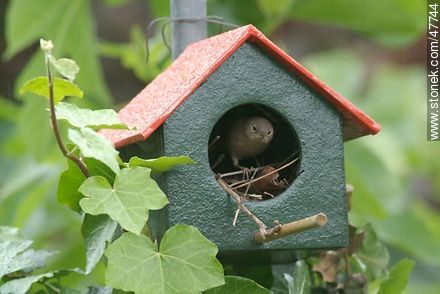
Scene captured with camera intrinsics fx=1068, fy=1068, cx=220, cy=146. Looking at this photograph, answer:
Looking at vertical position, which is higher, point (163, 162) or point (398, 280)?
point (163, 162)

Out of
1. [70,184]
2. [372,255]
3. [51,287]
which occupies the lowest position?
[372,255]

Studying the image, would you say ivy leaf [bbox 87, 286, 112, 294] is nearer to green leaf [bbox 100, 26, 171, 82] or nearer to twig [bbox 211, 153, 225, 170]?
twig [bbox 211, 153, 225, 170]

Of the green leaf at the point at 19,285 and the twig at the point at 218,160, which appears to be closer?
the green leaf at the point at 19,285

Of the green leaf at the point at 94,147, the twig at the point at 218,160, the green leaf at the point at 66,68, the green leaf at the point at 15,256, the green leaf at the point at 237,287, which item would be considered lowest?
the twig at the point at 218,160

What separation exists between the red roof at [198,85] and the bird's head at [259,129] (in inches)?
5.8

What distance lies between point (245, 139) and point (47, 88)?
503 millimetres

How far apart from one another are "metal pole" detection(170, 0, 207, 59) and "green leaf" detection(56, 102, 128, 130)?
586 millimetres

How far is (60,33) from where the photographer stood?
9.88 feet

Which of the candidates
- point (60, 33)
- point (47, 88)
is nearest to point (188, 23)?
point (47, 88)

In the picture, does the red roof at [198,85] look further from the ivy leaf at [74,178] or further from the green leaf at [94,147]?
the green leaf at [94,147]

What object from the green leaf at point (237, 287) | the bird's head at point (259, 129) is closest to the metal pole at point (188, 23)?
the bird's head at point (259, 129)

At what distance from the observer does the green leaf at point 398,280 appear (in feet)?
6.55

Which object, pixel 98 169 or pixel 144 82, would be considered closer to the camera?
pixel 98 169

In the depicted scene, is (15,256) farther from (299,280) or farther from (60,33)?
(60,33)
